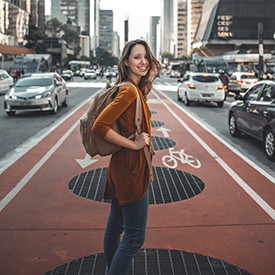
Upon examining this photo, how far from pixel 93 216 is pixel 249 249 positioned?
74.1 inches

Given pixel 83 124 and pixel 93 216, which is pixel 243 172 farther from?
pixel 83 124

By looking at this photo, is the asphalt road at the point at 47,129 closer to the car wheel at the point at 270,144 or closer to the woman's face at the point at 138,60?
the car wheel at the point at 270,144

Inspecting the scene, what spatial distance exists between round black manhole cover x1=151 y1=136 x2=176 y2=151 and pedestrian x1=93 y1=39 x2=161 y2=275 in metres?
6.27

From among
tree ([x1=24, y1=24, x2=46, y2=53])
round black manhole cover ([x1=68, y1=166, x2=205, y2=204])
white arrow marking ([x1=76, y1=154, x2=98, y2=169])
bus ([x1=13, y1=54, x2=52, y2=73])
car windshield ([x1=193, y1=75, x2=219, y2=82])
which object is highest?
tree ([x1=24, y1=24, x2=46, y2=53])

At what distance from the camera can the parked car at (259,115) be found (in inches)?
322

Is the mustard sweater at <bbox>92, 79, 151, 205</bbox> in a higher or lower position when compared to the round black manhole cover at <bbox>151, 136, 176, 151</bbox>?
higher

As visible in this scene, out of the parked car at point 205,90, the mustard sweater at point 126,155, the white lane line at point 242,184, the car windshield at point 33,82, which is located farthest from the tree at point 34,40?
the mustard sweater at point 126,155

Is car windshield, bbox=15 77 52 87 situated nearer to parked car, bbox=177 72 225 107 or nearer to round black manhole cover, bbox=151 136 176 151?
parked car, bbox=177 72 225 107

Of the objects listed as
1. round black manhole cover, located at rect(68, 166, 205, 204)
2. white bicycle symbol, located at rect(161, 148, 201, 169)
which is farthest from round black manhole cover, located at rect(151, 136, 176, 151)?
round black manhole cover, located at rect(68, 166, 205, 204)

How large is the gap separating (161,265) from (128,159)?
1444 mm

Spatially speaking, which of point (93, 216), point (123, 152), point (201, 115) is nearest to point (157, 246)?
point (93, 216)

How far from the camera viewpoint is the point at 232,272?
3535mm

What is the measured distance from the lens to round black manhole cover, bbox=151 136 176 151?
9.31 metres

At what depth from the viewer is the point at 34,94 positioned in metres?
15.2
